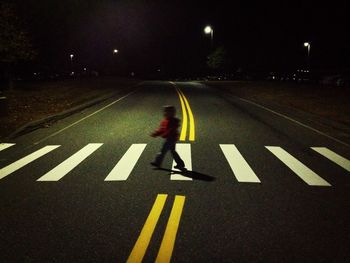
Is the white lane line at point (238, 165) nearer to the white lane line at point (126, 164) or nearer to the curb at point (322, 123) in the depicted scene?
the white lane line at point (126, 164)

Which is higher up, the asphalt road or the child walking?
the child walking

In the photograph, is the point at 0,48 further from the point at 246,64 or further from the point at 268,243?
the point at 246,64

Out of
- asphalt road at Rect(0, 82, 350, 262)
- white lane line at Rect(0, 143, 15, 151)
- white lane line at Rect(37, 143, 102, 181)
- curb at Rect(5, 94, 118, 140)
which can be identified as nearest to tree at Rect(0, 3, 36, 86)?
curb at Rect(5, 94, 118, 140)

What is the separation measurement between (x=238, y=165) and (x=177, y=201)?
2622 millimetres

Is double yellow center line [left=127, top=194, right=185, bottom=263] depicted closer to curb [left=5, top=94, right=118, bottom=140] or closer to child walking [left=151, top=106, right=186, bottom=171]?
child walking [left=151, top=106, right=186, bottom=171]

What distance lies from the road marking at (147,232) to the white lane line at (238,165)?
1.91 metres

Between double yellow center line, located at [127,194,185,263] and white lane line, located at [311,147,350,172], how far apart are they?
14.5 ft

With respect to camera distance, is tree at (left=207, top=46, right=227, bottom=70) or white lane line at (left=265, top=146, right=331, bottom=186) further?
tree at (left=207, top=46, right=227, bottom=70)

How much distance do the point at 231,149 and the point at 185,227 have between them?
4.97 metres

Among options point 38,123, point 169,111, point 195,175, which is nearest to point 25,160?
point 169,111

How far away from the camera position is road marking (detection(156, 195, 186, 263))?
4.16 metres

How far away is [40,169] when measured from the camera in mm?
7801

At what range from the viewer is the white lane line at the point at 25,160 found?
7.68m

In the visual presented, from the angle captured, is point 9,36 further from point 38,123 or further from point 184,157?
point 184,157
